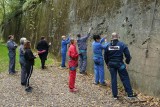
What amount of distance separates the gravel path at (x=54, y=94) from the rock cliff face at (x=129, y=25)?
1.25m

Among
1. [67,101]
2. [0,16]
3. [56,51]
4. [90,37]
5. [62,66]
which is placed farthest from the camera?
[0,16]

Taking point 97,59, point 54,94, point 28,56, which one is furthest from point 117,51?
point 28,56

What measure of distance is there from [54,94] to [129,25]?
12.8ft

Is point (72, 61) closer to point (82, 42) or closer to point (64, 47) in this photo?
point (82, 42)

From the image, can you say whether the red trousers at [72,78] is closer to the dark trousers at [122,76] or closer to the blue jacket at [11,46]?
the dark trousers at [122,76]

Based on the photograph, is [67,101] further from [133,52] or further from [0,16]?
[0,16]

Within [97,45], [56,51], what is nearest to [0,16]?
[56,51]

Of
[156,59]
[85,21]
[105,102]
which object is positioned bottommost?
[105,102]

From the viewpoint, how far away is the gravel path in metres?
10.3

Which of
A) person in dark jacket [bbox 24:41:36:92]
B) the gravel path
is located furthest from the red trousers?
person in dark jacket [bbox 24:41:36:92]

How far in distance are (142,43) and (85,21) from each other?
16.9 ft

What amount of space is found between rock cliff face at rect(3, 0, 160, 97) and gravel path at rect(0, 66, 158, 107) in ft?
4.08

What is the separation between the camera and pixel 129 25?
1252 cm

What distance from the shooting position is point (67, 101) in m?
10.5
